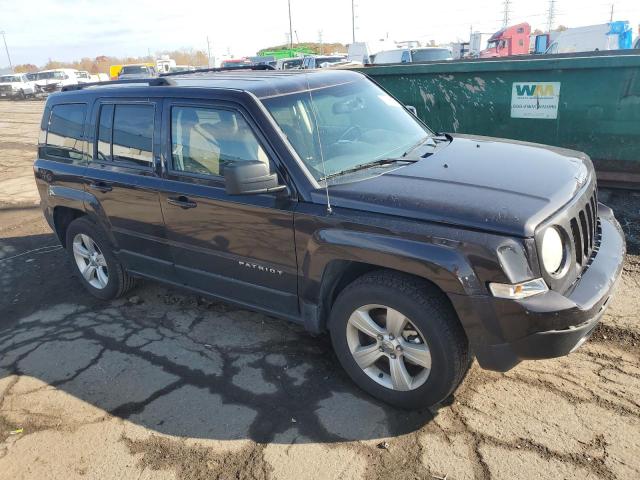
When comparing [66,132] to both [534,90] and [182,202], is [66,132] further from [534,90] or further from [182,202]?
[534,90]

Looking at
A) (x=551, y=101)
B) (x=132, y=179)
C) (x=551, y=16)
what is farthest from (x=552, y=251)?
(x=551, y=16)

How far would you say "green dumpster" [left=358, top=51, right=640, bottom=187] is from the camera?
19.8 ft

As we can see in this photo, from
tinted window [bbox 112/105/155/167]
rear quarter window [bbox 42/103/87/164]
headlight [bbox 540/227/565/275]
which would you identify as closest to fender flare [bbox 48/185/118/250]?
rear quarter window [bbox 42/103/87/164]

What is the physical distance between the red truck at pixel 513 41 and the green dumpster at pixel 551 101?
74.7ft

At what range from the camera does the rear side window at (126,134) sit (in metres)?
3.92

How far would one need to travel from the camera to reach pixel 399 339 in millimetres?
2971

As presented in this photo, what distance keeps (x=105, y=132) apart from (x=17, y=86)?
1438 inches

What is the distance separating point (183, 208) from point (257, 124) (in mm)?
896

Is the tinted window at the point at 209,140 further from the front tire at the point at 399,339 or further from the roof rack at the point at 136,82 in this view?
the front tire at the point at 399,339

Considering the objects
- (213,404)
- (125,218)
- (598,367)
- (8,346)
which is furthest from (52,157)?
(598,367)

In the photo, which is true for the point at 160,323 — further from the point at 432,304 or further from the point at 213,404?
the point at 432,304

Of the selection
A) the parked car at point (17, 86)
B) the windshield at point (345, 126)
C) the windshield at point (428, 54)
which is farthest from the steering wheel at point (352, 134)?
the parked car at point (17, 86)

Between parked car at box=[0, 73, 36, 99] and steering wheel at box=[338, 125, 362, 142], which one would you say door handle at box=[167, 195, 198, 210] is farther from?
parked car at box=[0, 73, 36, 99]

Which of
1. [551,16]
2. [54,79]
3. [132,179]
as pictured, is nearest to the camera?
[132,179]
